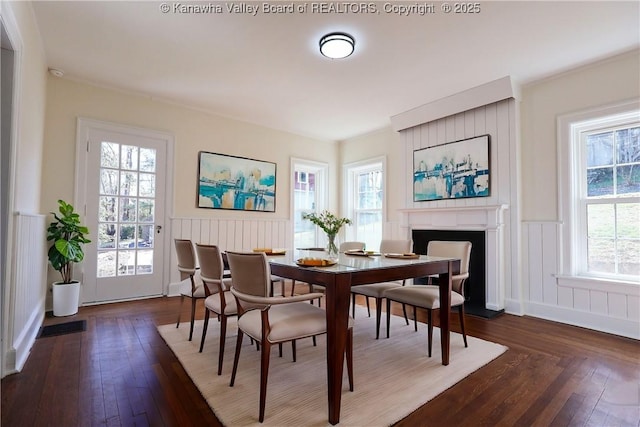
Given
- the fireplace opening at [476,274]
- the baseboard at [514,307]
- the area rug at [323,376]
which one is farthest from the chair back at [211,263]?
the baseboard at [514,307]

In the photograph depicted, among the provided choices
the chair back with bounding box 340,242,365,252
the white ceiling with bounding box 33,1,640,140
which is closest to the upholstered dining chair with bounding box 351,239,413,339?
the chair back with bounding box 340,242,365,252

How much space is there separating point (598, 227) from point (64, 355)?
4798 mm

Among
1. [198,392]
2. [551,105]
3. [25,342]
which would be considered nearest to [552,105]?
[551,105]

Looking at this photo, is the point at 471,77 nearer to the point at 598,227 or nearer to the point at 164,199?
the point at 598,227

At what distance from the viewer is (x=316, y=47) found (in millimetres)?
2939

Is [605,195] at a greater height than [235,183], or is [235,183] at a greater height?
[235,183]

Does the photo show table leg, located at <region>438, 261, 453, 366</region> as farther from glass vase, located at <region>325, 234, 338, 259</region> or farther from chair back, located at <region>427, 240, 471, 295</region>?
glass vase, located at <region>325, 234, 338, 259</region>

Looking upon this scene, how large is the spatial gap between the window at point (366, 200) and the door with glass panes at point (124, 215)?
3139 mm

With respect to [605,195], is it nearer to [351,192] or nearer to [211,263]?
[351,192]

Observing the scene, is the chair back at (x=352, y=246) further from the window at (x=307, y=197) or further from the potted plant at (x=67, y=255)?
the potted plant at (x=67, y=255)

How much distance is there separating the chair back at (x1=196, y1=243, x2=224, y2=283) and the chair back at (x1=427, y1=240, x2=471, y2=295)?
1747 mm

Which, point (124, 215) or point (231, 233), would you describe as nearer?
point (124, 215)

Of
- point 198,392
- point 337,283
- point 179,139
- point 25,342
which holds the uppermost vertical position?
point 179,139

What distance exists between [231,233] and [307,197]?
1659mm
